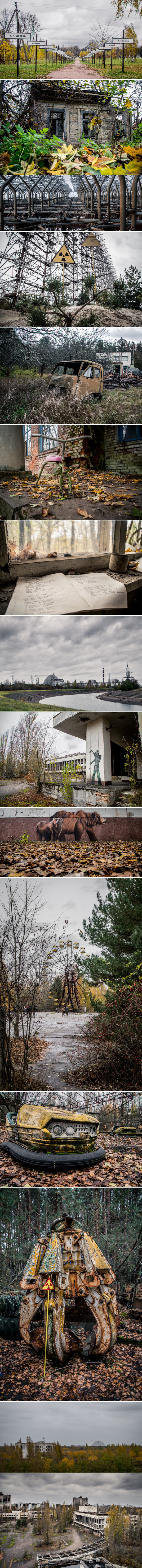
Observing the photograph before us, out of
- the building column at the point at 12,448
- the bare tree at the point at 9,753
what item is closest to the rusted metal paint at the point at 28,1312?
the bare tree at the point at 9,753

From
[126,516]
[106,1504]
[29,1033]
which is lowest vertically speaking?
[106,1504]

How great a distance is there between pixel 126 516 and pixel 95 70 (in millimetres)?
3792

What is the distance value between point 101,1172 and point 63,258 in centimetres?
750

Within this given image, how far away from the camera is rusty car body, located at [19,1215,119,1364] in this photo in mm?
6816

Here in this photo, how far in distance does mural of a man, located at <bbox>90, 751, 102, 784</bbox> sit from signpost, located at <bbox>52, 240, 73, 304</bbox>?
3.89m

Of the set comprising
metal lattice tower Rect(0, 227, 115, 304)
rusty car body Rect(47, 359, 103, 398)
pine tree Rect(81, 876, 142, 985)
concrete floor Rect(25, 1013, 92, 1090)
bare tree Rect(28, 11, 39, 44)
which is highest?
bare tree Rect(28, 11, 39, 44)

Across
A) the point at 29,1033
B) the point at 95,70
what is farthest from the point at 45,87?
the point at 29,1033

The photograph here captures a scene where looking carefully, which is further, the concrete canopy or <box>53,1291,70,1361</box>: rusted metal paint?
the concrete canopy

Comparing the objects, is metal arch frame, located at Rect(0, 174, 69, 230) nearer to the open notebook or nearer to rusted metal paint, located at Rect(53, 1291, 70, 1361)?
the open notebook

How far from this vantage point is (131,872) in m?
7.36

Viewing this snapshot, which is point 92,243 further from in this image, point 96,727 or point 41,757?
point 41,757

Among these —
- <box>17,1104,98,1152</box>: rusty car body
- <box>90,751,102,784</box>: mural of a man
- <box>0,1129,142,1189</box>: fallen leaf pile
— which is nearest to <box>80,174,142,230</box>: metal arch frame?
<box>90,751,102,784</box>: mural of a man

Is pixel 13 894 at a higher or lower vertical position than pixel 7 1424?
higher

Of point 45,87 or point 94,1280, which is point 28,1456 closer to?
point 94,1280
